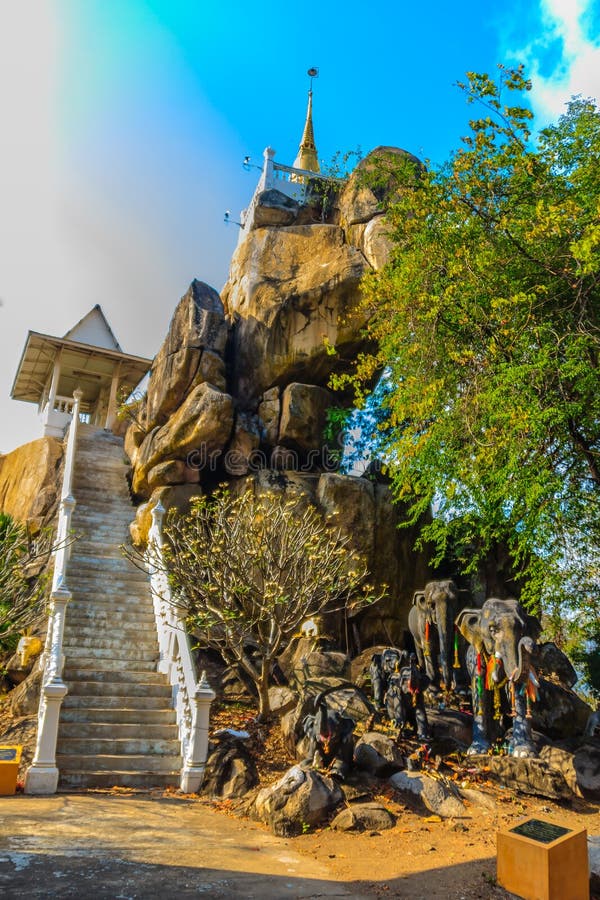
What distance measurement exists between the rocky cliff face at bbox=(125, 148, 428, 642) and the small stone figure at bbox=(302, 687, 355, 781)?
25.6ft

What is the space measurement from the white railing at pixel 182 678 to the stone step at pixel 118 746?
9.7 inches

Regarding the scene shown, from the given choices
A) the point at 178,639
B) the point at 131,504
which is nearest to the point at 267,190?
the point at 131,504

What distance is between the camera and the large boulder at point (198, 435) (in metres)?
17.7

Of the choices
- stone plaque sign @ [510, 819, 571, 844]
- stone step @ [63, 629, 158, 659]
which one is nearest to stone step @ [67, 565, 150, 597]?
stone step @ [63, 629, 158, 659]

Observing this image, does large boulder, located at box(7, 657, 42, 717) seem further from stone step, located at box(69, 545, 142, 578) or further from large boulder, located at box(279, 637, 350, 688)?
large boulder, located at box(279, 637, 350, 688)

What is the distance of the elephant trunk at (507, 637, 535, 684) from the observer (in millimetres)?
9195

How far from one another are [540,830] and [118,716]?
6.86 meters

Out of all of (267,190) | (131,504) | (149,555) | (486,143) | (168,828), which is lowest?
(168,828)

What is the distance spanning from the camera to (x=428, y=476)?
537 inches

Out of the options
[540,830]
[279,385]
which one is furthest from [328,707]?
[279,385]

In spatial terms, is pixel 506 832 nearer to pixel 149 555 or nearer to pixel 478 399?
pixel 478 399

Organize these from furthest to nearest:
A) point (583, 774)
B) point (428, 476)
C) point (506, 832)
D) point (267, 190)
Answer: point (267, 190) < point (428, 476) < point (583, 774) < point (506, 832)

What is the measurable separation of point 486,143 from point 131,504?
42.9 feet

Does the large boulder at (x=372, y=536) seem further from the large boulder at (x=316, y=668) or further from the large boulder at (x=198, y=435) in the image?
the large boulder at (x=316, y=668)
